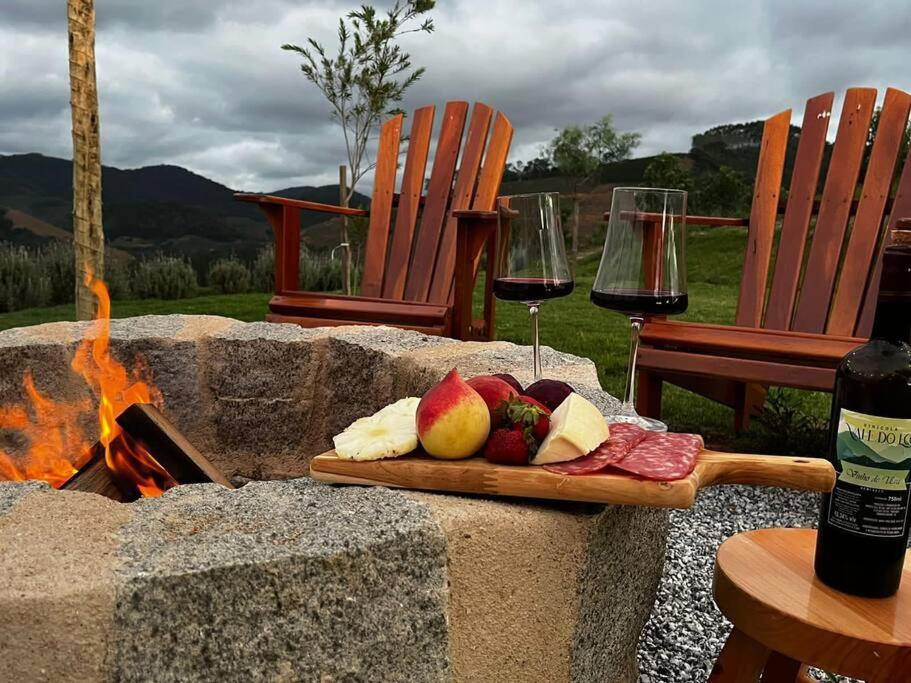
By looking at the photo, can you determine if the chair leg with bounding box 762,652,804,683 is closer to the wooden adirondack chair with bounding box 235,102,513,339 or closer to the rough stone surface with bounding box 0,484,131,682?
the rough stone surface with bounding box 0,484,131,682

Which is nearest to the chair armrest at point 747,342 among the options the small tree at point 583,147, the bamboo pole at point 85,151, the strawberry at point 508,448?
the strawberry at point 508,448

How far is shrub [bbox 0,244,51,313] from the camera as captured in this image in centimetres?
693

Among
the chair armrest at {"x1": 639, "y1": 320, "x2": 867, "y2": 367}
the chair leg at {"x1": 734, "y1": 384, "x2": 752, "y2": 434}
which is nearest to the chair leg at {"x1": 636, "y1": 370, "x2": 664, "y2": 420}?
the chair armrest at {"x1": 639, "y1": 320, "x2": 867, "y2": 367}

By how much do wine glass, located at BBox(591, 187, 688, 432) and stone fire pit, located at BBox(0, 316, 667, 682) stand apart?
0.39 meters

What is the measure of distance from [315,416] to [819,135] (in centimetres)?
263

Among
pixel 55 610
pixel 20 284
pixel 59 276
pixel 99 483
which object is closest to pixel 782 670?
pixel 55 610

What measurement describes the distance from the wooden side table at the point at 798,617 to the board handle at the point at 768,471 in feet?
0.54

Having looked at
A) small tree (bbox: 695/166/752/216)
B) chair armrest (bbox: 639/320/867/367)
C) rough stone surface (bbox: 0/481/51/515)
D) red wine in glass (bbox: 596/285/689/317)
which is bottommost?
rough stone surface (bbox: 0/481/51/515)

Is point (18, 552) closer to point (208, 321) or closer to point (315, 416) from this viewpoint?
point (315, 416)

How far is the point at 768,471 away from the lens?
1095 millimetres

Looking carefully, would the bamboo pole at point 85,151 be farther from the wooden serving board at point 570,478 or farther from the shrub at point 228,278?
the shrub at point 228,278

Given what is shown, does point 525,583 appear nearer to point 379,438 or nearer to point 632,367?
point 379,438

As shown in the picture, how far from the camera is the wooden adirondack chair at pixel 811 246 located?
3.08m

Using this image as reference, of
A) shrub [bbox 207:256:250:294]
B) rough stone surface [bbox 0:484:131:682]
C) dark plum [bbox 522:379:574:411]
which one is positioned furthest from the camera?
shrub [bbox 207:256:250:294]
